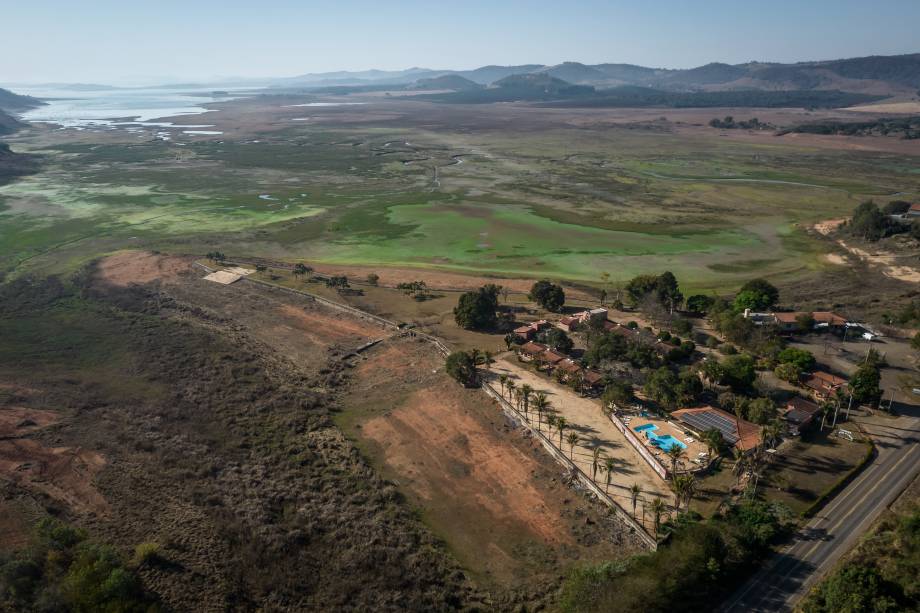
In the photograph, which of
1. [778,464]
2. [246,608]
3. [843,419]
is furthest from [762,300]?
[246,608]

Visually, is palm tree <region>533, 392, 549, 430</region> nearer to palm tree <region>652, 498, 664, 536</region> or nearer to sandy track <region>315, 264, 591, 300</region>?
palm tree <region>652, 498, 664, 536</region>

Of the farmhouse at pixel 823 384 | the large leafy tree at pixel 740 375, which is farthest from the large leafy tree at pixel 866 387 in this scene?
the large leafy tree at pixel 740 375

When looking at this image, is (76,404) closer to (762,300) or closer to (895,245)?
(762,300)

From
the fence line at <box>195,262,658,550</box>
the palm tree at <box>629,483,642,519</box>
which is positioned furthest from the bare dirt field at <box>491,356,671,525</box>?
the fence line at <box>195,262,658,550</box>

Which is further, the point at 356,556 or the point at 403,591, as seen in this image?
the point at 356,556

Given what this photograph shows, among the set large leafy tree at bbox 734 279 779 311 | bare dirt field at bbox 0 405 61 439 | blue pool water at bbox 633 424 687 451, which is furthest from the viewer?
large leafy tree at bbox 734 279 779 311

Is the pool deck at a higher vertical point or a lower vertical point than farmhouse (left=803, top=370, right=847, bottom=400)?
lower

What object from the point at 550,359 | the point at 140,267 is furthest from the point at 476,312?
the point at 140,267
